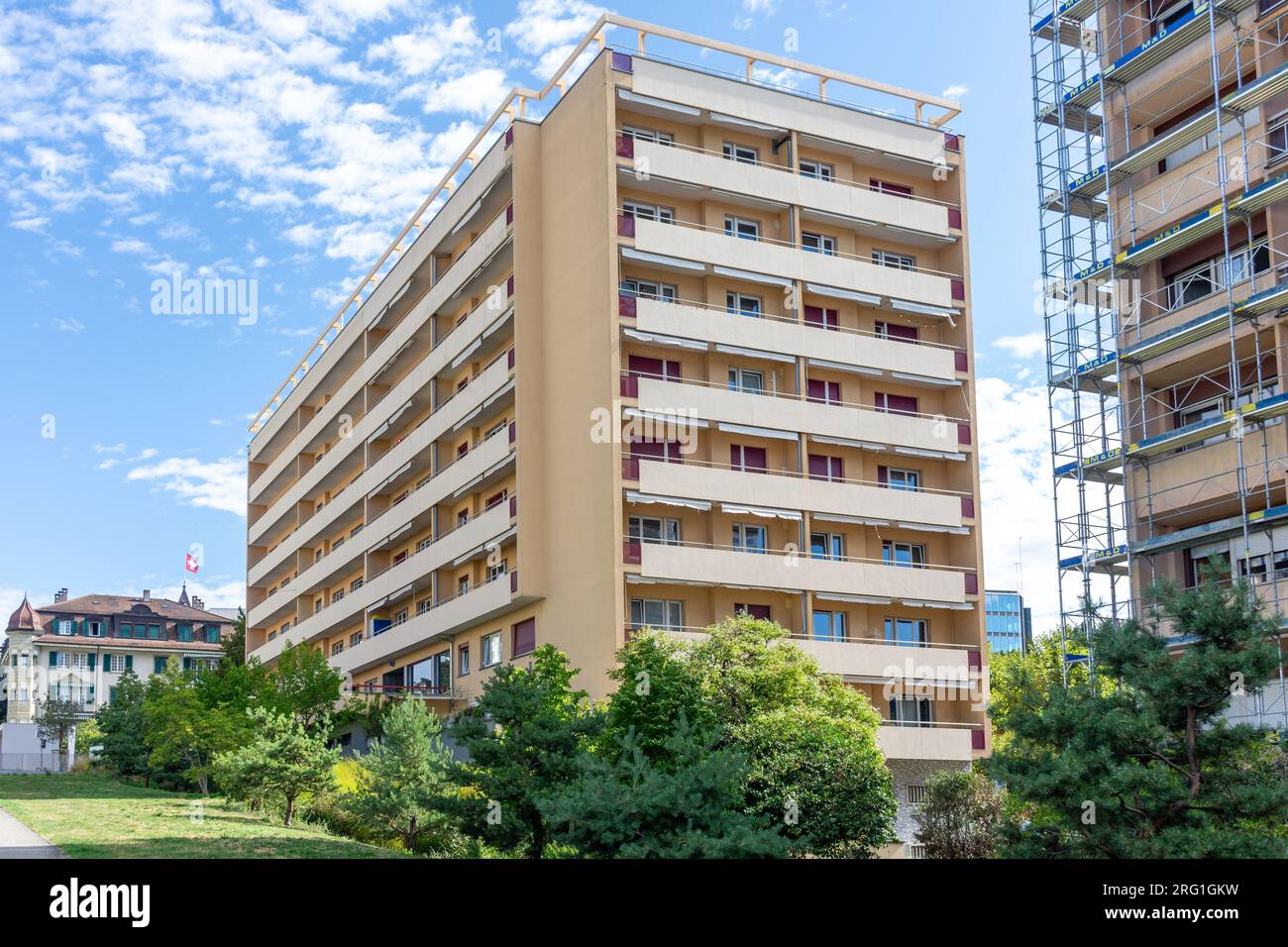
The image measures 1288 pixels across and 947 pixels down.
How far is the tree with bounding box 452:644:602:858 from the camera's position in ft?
72.1

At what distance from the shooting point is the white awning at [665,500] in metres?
38.8

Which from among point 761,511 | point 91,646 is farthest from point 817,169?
point 91,646

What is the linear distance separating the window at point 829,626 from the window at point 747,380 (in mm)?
7145

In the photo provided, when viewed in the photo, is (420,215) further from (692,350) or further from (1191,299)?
(1191,299)

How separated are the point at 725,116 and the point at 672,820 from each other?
99.3 ft

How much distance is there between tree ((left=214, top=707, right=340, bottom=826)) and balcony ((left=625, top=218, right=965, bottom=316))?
690 inches

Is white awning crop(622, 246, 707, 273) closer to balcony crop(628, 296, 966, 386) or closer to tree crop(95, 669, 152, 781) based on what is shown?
balcony crop(628, 296, 966, 386)

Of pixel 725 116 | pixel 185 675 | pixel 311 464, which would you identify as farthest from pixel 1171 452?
pixel 311 464

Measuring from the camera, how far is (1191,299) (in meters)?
36.0

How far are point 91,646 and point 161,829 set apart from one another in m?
94.8

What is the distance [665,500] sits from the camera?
39312 millimetres

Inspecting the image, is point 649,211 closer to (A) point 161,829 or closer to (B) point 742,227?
(B) point 742,227

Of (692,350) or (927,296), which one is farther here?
(927,296)
